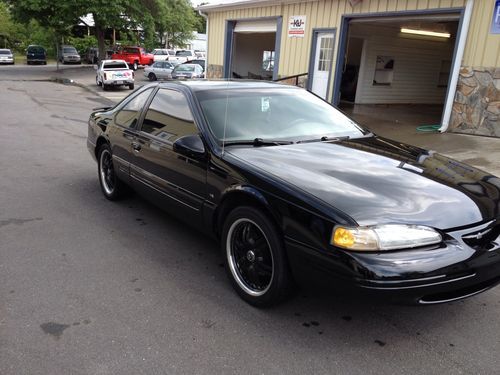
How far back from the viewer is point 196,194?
3.85 meters

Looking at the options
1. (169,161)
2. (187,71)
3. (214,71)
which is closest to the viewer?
(169,161)

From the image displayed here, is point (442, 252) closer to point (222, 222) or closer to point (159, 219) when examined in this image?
point (222, 222)

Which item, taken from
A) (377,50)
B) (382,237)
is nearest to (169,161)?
(382,237)

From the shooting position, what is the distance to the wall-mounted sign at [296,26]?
47.1 feet

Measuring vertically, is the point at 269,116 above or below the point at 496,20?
below

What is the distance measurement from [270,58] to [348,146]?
66.3 ft

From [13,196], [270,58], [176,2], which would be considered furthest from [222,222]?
[176,2]

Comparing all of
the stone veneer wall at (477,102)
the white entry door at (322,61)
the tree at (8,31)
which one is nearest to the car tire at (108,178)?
the stone veneer wall at (477,102)

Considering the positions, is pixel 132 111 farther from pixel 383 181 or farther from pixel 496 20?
pixel 496 20

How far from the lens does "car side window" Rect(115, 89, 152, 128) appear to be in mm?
4984

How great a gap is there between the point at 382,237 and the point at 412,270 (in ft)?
0.78

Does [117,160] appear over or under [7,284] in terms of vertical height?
over

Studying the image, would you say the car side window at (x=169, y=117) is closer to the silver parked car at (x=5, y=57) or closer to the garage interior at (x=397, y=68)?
the garage interior at (x=397, y=68)

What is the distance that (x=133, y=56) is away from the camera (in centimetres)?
4066
